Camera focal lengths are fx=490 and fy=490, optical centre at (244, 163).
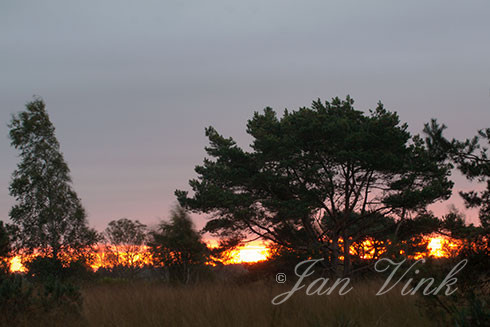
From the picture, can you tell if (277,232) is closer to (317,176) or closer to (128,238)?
(317,176)

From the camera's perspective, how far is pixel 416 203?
2661 cm

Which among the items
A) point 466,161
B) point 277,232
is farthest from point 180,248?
point 466,161

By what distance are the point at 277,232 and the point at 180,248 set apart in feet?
27.8

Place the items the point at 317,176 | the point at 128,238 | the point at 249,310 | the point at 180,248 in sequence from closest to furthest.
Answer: the point at 249,310
the point at 317,176
the point at 180,248
the point at 128,238

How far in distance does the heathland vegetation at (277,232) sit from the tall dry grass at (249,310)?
0.05 metres

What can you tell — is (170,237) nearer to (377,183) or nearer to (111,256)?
(377,183)

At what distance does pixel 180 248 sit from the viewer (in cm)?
3566

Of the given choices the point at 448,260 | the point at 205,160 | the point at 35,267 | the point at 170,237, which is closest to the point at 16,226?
the point at 35,267

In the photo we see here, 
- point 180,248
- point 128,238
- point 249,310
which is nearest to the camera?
point 249,310

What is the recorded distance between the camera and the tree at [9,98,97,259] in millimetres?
35562

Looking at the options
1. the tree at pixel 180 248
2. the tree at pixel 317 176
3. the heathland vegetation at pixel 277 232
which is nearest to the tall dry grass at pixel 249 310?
the heathland vegetation at pixel 277 232

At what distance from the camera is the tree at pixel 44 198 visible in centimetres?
3556

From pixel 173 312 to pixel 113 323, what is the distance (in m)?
1.16

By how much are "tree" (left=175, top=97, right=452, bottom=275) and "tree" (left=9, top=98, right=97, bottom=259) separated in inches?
427
